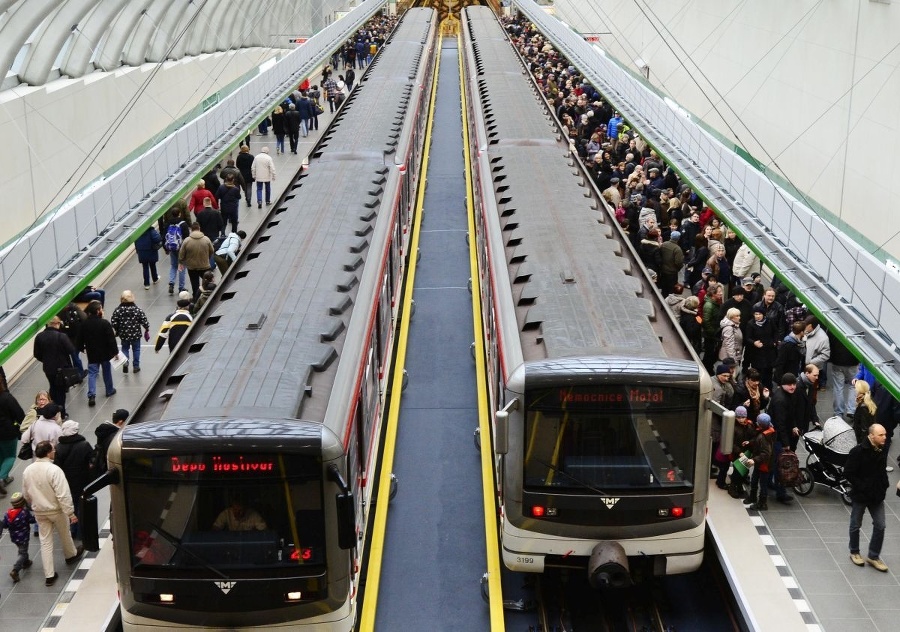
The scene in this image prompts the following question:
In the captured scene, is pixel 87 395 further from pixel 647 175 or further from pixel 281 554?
pixel 647 175

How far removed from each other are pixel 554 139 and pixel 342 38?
23295mm

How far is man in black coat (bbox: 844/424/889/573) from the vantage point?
10688 millimetres

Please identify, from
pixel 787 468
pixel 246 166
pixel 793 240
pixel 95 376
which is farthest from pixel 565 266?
pixel 246 166

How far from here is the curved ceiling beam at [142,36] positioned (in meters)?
29.2

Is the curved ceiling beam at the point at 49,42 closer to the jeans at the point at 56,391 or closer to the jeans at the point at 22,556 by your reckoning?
the jeans at the point at 56,391

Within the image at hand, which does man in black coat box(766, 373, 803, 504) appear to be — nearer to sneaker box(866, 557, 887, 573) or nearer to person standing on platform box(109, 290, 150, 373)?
sneaker box(866, 557, 887, 573)

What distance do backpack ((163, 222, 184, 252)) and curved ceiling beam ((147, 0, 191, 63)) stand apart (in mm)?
13012

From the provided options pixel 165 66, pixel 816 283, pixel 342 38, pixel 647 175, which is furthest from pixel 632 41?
pixel 816 283

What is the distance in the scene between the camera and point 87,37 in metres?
24.0

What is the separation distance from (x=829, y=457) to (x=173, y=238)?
1146 cm

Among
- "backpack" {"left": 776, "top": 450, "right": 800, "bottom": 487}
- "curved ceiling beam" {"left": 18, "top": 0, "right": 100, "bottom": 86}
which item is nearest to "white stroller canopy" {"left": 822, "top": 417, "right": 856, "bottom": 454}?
"backpack" {"left": 776, "top": 450, "right": 800, "bottom": 487}

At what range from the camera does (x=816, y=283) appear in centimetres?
1280

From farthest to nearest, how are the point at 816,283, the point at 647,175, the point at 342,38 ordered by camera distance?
the point at 342,38, the point at 647,175, the point at 816,283

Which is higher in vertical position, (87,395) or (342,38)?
(342,38)
